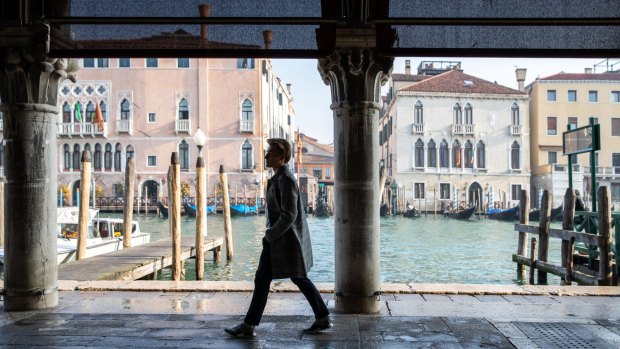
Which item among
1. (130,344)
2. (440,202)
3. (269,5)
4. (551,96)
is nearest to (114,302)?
(130,344)

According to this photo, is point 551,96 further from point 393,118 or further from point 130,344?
point 130,344

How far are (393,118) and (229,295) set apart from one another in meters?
35.9

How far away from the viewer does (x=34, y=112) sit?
4.85 meters

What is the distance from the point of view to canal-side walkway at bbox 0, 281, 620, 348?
379 cm

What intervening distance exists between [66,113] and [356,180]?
118 feet

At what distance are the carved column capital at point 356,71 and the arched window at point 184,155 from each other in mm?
32519

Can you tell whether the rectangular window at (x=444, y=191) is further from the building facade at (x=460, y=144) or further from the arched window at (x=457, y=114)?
the arched window at (x=457, y=114)

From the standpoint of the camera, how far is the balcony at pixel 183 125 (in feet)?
118

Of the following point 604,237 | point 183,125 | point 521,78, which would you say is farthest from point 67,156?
point 604,237

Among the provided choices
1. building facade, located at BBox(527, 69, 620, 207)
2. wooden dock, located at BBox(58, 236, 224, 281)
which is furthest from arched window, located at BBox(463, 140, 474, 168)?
wooden dock, located at BBox(58, 236, 224, 281)

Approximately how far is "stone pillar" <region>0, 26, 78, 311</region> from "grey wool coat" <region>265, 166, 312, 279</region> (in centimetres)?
204

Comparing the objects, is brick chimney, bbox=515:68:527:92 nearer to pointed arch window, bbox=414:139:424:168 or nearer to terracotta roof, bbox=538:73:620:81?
terracotta roof, bbox=538:73:620:81

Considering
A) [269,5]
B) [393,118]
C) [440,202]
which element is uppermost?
[393,118]

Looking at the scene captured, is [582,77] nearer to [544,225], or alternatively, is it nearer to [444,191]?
[444,191]
